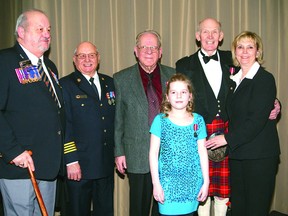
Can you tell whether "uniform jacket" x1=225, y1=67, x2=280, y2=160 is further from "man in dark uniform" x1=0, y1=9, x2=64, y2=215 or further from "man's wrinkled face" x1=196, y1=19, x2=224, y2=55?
"man in dark uniform" x1=0, y1=9, x2=64, y2=215

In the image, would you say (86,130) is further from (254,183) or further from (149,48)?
(254,183)

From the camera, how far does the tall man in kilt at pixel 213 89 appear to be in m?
2.73

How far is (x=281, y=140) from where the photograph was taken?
3.66 meters

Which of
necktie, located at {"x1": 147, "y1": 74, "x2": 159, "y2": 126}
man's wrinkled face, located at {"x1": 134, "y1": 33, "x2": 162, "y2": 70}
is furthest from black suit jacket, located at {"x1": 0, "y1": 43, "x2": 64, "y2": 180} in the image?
man's wrinkled face, located at {"x1": 134, "y1": 33, "x2": 162, "y2": 70}

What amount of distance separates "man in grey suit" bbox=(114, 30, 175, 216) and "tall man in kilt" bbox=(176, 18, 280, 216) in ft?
0.97

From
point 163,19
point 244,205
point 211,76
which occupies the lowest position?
point 244,205

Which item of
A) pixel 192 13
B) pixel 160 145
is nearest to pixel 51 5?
pixel 192 13

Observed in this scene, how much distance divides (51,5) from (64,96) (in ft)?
3.99

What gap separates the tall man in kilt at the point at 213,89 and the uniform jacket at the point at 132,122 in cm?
29

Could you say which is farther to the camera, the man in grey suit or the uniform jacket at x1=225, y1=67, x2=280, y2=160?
the man in grey suit

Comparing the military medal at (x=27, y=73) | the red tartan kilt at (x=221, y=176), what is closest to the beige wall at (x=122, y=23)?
the red tartan kilt at (x=221, y=176)

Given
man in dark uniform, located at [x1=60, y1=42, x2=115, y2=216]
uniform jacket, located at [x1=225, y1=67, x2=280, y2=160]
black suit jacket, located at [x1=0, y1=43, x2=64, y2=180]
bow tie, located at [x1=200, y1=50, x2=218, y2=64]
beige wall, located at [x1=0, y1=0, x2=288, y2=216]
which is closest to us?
black suit jacket, located at [x1=0, y1=43, x2=64, y2=180]

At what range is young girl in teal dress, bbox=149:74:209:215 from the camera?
7.39ft

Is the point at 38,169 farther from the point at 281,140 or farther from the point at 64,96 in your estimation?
the point at 281,140
